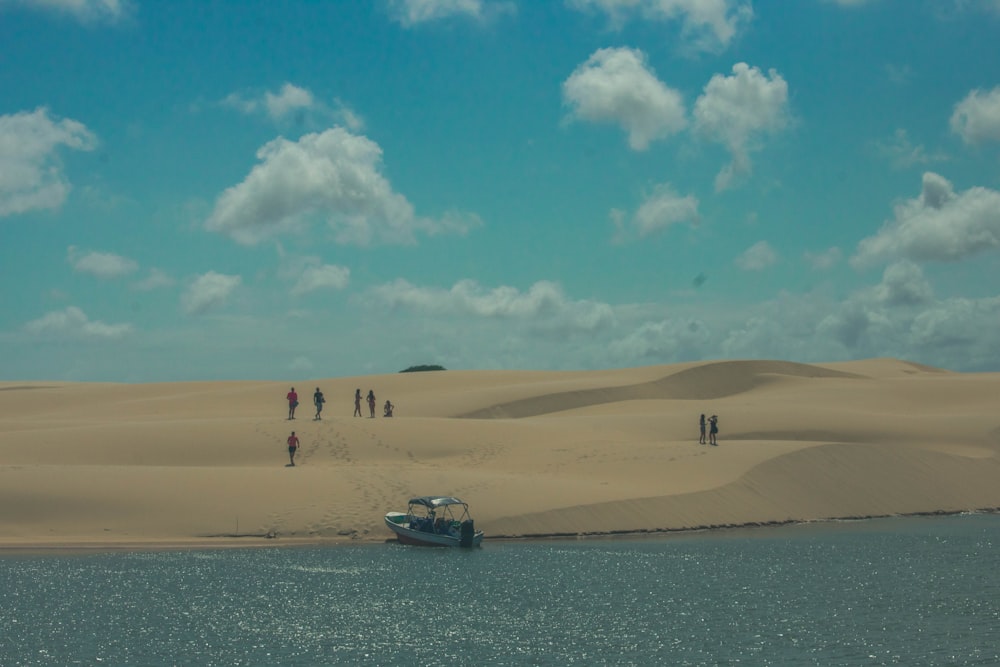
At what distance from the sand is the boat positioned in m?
0.77

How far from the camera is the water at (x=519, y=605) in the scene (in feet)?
58.4

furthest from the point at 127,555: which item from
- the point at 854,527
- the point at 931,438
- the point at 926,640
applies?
the point at 931,438

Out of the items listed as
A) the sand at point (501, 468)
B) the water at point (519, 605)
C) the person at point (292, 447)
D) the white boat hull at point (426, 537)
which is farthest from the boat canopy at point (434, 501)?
the person at point (292, 447)

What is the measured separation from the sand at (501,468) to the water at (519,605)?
7.28ft

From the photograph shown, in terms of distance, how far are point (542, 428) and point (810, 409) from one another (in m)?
12.9

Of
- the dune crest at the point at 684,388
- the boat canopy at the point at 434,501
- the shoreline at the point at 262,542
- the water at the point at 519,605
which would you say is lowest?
the water at the point at 519,605

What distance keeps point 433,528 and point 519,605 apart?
7.65 metres

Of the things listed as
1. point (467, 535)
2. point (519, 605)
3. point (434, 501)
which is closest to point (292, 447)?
point (434, 501)

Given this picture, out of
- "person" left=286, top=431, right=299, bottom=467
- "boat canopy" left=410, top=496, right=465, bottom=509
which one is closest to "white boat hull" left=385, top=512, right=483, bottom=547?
"boat canopy" left=410, top=496, right=465, bottom=509

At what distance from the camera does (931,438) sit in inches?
1705

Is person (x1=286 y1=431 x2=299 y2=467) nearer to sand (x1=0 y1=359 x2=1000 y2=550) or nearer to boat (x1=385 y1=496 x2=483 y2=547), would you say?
sand (x1=0 y1=359 x2=1000 y2=550)

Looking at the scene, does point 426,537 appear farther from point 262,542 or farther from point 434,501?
point 262,542

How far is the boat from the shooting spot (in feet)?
92.9

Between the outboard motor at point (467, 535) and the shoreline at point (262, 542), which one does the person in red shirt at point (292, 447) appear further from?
the outboard motor at point (467, 535)
